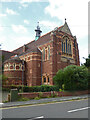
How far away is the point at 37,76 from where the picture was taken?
99.7 ft

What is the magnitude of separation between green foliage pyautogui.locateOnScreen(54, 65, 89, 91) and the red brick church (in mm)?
8044

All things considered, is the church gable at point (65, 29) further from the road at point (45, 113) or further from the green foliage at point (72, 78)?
the road at point (45, 113)

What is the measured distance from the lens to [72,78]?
756 inches

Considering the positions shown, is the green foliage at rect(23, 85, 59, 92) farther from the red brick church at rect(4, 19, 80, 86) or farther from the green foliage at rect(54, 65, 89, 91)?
the red brick church at rect(4, 19, 80, 86)

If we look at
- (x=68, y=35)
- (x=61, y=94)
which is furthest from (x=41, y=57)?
(x=61, y=94)

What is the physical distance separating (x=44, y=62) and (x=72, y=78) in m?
12.7

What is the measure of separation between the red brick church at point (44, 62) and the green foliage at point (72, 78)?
8.04m

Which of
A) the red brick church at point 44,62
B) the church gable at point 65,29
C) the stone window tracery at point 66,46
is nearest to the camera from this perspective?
the red brick church at point 44,62

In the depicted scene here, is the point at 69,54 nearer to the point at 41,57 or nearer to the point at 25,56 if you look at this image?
the point at 41,57

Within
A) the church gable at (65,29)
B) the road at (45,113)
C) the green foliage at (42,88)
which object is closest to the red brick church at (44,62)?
the church gable at (65,29)

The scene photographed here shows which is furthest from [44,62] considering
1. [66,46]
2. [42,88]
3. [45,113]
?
[45,113]

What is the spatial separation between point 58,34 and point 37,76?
12.5 meters

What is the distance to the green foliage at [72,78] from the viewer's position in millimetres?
19000

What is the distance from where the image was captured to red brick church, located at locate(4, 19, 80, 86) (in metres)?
29.2
